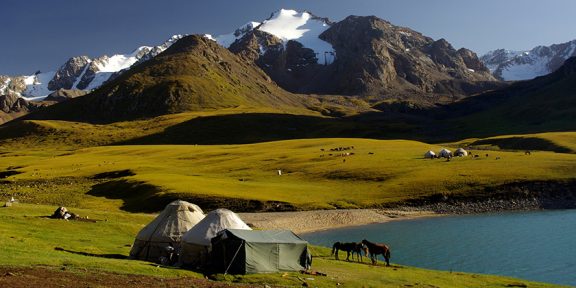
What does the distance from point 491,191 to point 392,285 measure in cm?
6431

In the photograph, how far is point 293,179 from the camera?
4535 inches

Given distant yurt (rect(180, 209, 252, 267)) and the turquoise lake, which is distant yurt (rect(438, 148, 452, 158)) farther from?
distant yurt (rect(180, 209, 252, 267))

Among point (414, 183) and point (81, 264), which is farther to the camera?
point (414, 183)

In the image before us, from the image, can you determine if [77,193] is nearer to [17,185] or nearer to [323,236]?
[17,185]

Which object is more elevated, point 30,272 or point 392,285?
point 30,272

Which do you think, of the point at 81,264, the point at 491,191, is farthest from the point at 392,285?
the point at 491,191

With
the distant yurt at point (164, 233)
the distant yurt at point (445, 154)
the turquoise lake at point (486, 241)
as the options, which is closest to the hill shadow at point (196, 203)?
the turquoise lake at point (486, 241)

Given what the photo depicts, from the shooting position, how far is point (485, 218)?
8169 cm

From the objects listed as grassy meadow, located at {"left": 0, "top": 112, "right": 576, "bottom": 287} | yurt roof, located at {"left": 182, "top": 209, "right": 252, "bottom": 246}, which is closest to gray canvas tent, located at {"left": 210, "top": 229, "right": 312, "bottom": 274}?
grassy meadow, located at {"left": 0, "top": 112, "right": 576, "bottom": 287}

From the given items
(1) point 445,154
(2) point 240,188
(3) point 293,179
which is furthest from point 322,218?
(1) point 445,154

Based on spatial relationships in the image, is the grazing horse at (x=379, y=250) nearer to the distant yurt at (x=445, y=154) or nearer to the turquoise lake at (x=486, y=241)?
the turquoise lake at (x=486, y=241)

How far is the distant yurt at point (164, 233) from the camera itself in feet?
143

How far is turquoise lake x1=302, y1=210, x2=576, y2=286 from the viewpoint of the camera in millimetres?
50469

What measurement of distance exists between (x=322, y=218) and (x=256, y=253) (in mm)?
46112
